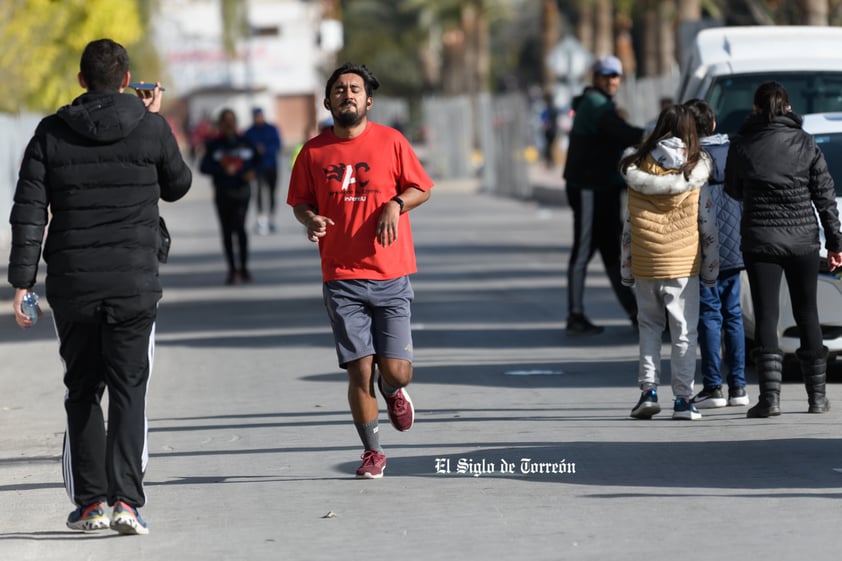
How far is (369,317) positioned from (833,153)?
16.0ft

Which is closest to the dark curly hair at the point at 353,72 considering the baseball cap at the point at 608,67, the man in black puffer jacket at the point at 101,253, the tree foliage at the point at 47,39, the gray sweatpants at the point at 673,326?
the man in black puffer jacket at the point at 101,253

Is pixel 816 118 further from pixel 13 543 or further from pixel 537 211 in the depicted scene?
pixel 537 211

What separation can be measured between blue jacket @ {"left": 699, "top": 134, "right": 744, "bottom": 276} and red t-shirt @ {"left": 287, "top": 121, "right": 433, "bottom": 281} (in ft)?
8.75

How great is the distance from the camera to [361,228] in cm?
852

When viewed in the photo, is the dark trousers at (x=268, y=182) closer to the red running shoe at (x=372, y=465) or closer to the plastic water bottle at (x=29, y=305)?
the red running shoe at (x=372, y=465)

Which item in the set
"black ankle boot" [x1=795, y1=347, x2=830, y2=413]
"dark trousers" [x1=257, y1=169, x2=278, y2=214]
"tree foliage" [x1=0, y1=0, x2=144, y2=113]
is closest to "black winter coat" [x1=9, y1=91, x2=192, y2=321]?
"black ankle boot" [x1=795, y1=347, x2=830, y2=413]

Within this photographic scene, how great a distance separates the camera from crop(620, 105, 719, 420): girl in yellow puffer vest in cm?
1016

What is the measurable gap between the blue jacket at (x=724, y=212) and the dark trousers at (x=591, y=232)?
3.70m

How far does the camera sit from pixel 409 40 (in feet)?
288

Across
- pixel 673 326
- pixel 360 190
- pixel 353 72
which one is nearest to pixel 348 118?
pixel 353 72

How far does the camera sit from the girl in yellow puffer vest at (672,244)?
10.2 metres

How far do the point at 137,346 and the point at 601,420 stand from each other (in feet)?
11.6

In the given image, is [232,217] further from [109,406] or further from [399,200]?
[109,406]

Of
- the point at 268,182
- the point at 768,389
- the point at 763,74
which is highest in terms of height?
the point at 763,74
